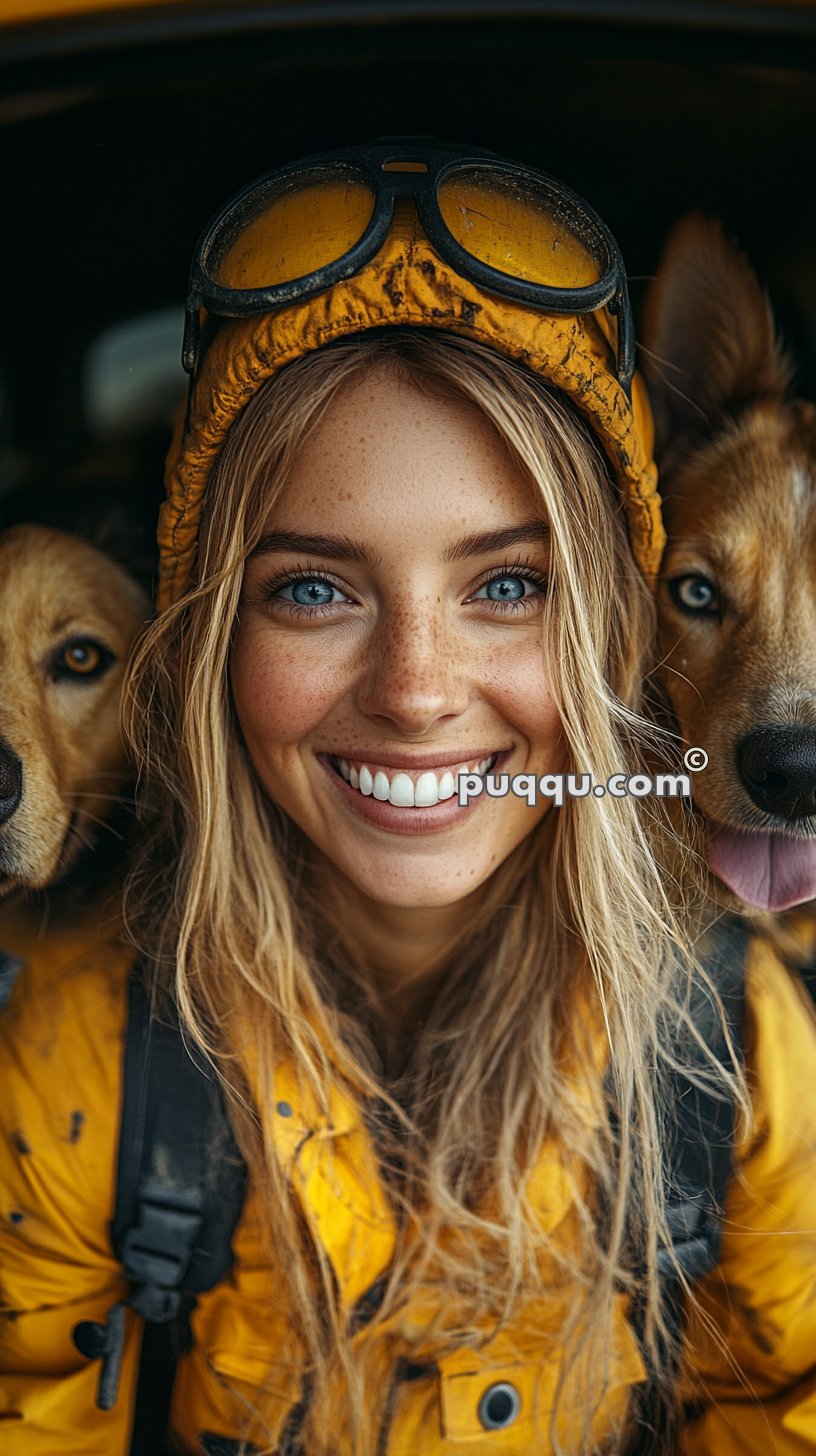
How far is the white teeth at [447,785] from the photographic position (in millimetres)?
1078

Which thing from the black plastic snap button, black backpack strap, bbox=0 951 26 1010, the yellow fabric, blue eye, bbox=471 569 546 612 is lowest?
the black plastic snap button

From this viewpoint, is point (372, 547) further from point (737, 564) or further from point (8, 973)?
point (8, 973)

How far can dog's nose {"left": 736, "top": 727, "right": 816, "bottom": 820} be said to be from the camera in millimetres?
1070

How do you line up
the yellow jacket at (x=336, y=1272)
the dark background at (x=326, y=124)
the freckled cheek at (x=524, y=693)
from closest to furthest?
the dark background at (x=326, y=124), the freckled cheek at (x=524, y=693), the yellow jacket at (x=336, y=1272)

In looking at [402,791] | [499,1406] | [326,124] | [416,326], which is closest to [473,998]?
[402,791]

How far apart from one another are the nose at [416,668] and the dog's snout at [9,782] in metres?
0.41

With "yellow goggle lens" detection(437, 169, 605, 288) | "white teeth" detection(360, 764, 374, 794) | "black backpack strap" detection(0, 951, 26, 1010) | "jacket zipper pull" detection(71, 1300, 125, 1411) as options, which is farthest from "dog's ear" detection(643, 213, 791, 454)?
"jacket zipper pull" detection(71, 1300, 125, 1411)

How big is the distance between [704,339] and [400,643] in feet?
1.61

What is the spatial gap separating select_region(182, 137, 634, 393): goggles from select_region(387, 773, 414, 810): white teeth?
1.45 ft

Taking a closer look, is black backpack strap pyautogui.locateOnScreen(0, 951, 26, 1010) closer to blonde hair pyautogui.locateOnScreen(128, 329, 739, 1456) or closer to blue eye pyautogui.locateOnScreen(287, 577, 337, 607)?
blonde hair pyautogui.locateOnScreen(128, 329, 739, 1456)

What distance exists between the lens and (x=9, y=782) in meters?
1.16

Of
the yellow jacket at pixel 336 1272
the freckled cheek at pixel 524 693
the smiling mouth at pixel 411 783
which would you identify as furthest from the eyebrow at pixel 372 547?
the yellow jacket at pixel 336 1272

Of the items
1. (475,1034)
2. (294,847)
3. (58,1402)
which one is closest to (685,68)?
(294,847)

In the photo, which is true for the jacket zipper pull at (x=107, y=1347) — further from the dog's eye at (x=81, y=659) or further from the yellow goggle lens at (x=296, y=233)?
the yellow goggle lens at (x=296, y=233)
